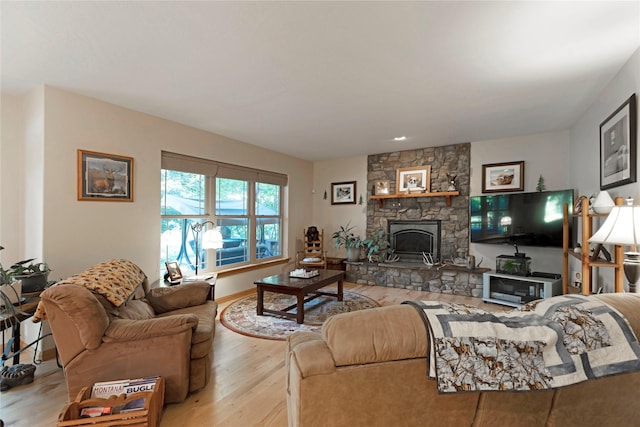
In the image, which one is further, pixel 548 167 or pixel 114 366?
pixel 548 167

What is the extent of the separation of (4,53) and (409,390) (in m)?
3.32

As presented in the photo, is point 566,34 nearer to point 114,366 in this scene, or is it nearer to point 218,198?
point 114,366

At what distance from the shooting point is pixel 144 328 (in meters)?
1.85

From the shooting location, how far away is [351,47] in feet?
6.55

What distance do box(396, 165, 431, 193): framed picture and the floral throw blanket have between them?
4.16 meters

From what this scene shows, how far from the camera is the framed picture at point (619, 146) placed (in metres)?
2.09

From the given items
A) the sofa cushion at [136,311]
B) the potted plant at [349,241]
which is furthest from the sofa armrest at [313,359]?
the potted plant at [349,241]

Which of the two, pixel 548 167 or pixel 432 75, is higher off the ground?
pixel 432 75

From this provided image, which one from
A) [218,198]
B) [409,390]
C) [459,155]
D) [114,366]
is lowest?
[114,366]

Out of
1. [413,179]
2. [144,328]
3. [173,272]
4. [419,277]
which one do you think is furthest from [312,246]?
[144,328]

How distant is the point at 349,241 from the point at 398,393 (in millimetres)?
4550

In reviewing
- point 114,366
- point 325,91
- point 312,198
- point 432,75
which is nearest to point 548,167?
point 432,75

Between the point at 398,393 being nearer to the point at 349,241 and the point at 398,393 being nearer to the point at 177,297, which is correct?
the point at 177,297

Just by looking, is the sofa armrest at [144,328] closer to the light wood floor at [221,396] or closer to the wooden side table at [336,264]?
the light wood floor at [221,396]
